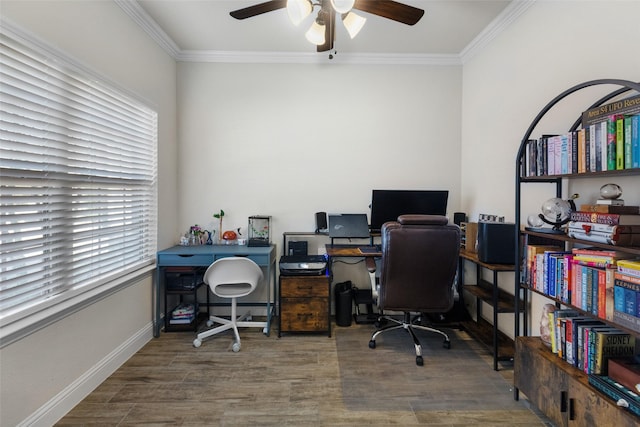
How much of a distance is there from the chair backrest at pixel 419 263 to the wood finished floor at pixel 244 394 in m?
0.52

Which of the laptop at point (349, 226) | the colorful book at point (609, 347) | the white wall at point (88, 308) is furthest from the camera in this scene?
the laptop at point (349, 226)

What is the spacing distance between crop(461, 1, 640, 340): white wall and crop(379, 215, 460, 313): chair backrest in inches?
26.4

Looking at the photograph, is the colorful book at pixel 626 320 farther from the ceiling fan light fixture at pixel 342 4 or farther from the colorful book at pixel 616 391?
the ceiling fan light fixture at pixel 342 4

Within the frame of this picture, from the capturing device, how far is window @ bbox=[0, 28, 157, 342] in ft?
4.92

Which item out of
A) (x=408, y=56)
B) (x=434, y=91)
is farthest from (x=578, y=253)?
(x=408, y=56)

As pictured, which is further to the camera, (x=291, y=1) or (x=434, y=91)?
(x=434, y=91)

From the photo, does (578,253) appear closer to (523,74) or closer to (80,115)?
(523,74)

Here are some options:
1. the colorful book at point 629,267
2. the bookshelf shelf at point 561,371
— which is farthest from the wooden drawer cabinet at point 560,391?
the colorful book at point 629,267

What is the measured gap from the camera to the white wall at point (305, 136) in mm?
3285

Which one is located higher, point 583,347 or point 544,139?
point 544,139

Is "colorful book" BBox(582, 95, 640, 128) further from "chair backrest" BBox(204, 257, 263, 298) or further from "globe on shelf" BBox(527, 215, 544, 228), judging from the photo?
"chair backrest" BBox(204, 257, 263, 298)

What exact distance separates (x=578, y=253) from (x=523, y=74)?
1.61 meters

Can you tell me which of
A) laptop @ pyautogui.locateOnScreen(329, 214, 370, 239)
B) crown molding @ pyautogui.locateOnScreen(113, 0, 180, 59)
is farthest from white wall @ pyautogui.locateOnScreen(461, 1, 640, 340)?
crown molding @ pyautogui.locateOnScreen(113, 0, 180, 59)

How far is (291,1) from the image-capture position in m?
1.74
